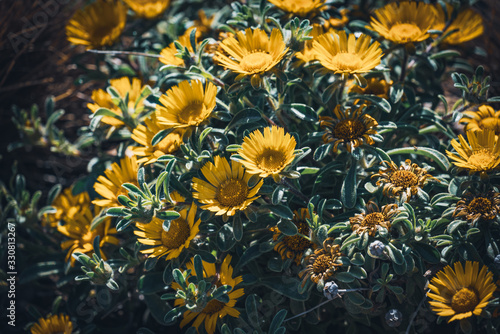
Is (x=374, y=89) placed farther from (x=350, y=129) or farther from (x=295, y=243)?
(x=295, y=243)

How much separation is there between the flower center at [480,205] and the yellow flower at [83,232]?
4.66 feet

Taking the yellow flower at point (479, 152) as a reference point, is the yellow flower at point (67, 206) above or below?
below

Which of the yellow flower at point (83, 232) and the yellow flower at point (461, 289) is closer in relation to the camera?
the yellow flower at point (461, 289)

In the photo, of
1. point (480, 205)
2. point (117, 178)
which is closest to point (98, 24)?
point (117, 178)

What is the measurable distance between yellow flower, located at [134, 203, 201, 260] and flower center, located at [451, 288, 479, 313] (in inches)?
35.8

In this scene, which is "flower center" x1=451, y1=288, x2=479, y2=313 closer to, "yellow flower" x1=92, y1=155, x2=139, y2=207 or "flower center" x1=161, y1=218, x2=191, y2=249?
"flower center" x1=161, y1=218, x2=191, y2=249

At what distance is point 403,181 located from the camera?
1678mm

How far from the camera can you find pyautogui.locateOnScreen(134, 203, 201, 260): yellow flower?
1.74m

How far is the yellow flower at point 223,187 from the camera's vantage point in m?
1.69

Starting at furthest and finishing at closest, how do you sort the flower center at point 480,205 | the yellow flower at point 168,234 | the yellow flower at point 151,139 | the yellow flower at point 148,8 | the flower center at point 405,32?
the yellow flower at point 148,8 → the flower center at point 405,32 → the yellow flower at point 151,139 → the yellow flower at point 168,234 → the flower center at point 480,205

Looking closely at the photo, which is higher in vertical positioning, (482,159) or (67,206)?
(482,159)

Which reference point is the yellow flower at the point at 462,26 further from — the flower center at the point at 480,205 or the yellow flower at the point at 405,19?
the flower center at the point at 480,205

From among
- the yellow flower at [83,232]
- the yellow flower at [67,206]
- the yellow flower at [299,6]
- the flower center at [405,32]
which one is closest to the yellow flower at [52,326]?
the yellow flower at [83,232]

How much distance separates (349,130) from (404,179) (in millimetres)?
263
